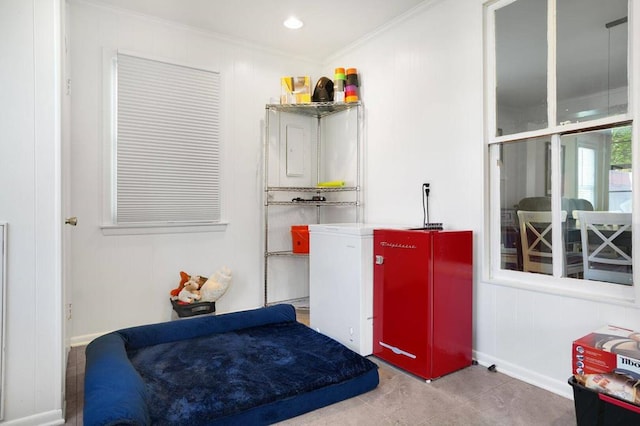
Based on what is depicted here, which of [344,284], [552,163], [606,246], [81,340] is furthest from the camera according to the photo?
[81,340]

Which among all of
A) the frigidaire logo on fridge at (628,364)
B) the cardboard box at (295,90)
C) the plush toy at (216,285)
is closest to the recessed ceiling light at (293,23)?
the cardboard box at (295,90)

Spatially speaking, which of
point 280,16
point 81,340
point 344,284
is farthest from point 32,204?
point 280,16

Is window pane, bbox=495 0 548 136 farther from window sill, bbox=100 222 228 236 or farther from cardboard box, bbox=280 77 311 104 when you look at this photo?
window sill, bbox=100 222 228 236

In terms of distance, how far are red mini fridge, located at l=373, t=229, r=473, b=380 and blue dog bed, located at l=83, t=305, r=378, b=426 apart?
31cm

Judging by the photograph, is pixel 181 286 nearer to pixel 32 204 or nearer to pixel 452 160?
pixel 32 204

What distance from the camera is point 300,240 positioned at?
368 centimetres

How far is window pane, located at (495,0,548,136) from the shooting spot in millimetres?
2340

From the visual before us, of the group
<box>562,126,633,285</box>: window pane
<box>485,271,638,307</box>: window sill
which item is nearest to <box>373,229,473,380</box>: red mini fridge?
<box>485,271,638,307</box>: window sill

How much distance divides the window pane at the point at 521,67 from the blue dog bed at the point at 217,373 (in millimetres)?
1815

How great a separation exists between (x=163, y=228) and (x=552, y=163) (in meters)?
2.99

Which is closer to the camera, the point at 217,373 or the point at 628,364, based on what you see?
the point at 628,364

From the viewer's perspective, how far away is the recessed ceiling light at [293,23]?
324 cm

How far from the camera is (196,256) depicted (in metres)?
3.46

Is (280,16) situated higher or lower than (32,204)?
higher
